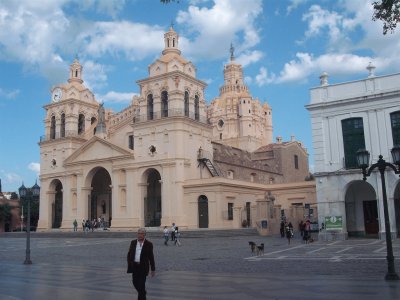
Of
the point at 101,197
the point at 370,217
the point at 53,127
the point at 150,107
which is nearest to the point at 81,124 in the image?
the point at 53,127

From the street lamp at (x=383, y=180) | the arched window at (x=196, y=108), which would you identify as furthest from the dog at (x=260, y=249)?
the arched window at (x=196, y=108)

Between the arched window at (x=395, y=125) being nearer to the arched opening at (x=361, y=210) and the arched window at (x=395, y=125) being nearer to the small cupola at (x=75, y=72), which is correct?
the arched opening at (x=361, y=210)

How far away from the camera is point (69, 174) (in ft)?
174

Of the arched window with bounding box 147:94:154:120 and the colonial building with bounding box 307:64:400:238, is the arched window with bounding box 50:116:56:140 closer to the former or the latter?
the arched window with bounding box 147:94:154:120

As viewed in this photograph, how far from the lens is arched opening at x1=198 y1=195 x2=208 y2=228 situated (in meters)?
43.9

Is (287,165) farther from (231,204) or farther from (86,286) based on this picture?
(86,286)

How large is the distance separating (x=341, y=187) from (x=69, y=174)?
113 ft

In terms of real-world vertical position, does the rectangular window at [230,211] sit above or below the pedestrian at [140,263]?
above

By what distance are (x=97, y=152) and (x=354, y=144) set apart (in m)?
30.9

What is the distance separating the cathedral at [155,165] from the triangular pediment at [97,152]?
0.11 m

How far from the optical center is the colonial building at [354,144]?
26.8m

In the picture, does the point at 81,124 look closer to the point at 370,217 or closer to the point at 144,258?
the point at 370,217

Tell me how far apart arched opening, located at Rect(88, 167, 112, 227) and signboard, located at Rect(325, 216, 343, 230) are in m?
34.0

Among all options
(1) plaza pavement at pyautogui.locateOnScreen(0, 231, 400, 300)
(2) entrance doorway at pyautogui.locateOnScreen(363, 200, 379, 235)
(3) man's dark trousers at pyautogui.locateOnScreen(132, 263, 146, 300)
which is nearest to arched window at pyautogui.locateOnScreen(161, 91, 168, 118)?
(2) entrance doorway at pyautogui.locateOnScreen(363, 200, 379, 235)
